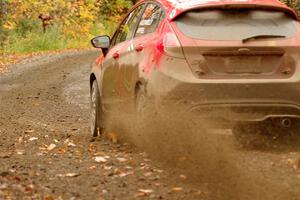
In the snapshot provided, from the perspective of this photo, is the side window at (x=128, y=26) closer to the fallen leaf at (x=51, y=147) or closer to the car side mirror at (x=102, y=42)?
the car side mirror at (x=102, y=42)

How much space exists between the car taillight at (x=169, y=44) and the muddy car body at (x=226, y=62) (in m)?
0.01

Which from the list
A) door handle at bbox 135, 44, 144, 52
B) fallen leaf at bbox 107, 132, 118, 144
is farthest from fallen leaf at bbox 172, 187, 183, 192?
fallen leaf at bbox 107, 132, 118, 144

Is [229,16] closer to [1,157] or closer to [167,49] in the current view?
[167,49]

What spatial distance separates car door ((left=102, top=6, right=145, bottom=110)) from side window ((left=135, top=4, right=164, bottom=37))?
367 mm

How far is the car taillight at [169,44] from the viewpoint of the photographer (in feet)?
22.5

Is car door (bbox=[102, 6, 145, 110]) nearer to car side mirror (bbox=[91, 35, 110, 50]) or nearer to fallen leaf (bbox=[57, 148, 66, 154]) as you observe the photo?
car side mirror (bbox=[91, 35, 110, 50])

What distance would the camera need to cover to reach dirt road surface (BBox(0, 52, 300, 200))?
561 cm

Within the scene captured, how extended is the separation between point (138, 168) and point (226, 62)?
1384mm

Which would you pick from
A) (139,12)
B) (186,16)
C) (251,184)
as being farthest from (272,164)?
(139,12)

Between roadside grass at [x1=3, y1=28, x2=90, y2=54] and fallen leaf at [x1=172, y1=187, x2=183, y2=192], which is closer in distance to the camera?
fallen leaf at [x1=172, y1=187, x2=183, y2=192]

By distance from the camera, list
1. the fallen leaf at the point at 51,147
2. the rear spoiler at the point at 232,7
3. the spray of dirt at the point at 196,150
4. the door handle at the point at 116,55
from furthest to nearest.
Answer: the door handle at the point at 116,55 < the fallen leaf at the point at 51,147 < the rear spoiler at the point at 232,7 < the spray of dirt at the point at 196,150

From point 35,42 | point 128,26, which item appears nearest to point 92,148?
point 128,26

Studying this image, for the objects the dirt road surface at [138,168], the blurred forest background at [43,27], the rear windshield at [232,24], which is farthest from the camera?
the blurred forest background at [43,27]

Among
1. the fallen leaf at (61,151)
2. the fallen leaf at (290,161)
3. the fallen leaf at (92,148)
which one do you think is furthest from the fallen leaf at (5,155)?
the fallen leaf at (290,161)
